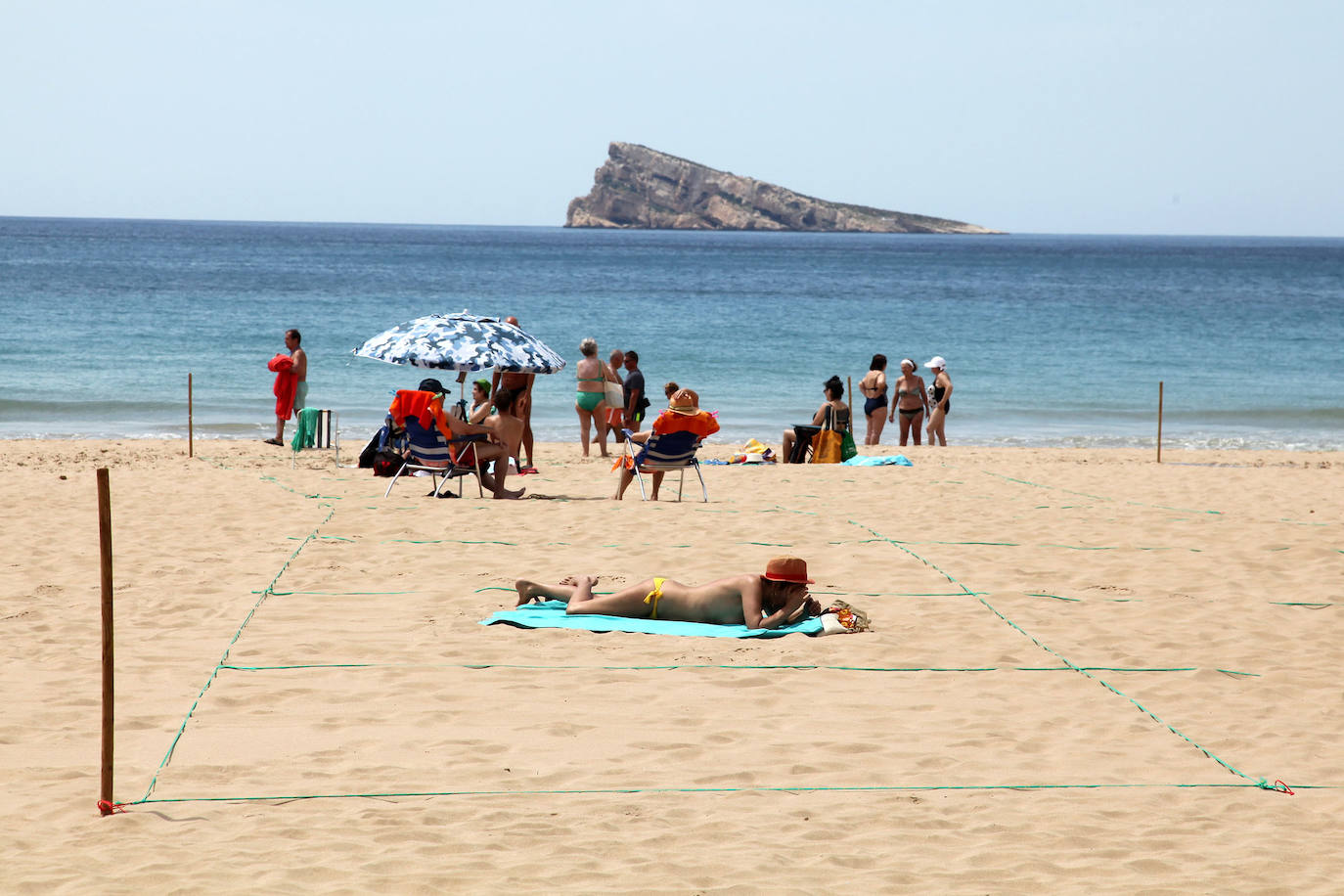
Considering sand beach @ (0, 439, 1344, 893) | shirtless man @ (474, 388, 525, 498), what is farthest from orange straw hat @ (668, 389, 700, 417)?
shirtless man @ (474, 388, 525, 498)

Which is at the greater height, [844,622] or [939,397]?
[939,397]

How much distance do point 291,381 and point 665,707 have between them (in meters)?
9.72

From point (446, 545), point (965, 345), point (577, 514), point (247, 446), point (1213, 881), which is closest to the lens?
point (1213, 881)

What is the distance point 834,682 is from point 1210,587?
2.79 m

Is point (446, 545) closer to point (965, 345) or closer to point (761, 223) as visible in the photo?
point (965, 345)

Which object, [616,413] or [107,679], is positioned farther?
[616,413]

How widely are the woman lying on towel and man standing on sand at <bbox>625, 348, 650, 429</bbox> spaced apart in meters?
6.69

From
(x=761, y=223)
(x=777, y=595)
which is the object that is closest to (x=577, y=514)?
(x=777, y=595)

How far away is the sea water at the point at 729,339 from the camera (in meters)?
19.4

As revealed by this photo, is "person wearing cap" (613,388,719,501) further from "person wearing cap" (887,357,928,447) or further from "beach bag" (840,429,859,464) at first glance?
"person wearing cap" (887,357,928,447)

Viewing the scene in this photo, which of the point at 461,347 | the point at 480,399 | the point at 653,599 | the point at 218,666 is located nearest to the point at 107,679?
the point at 218,666

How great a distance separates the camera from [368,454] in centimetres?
1137

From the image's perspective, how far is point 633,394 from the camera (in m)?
12.8

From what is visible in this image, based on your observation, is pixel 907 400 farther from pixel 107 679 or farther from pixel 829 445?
pixel 107 679
